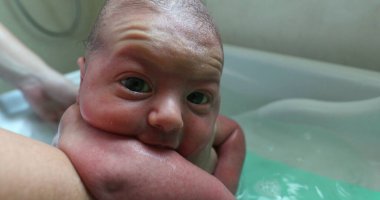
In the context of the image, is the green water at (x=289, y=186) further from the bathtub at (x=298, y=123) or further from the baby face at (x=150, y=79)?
the baby face at (x=150, y=79)

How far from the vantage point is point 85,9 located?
2.03 metres

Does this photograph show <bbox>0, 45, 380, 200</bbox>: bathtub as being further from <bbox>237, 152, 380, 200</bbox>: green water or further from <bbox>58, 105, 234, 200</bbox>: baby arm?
<bbox>58, 105, 234, 200</bbox>: baby arm

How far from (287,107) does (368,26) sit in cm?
39

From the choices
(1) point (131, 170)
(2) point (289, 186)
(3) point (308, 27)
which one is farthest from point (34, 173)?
(3) point (308, 27)

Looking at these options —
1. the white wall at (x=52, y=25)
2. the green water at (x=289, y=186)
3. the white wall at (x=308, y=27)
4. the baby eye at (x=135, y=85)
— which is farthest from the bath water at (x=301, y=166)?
the white wall at (x=52, y=25)

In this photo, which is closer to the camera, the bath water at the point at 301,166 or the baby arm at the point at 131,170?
the baby arm at the point at 131,170

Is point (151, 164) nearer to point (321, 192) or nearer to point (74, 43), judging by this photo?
point (321, 192)

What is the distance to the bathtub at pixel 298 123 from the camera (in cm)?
109

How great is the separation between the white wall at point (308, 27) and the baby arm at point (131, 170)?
1.03 meters

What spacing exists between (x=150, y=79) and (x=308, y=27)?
1.06 m

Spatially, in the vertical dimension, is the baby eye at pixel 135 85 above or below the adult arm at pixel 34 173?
above

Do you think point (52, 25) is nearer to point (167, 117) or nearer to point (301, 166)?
point (301, 166)

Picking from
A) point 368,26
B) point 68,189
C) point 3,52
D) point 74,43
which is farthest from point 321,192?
point 74,43

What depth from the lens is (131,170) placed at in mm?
544
